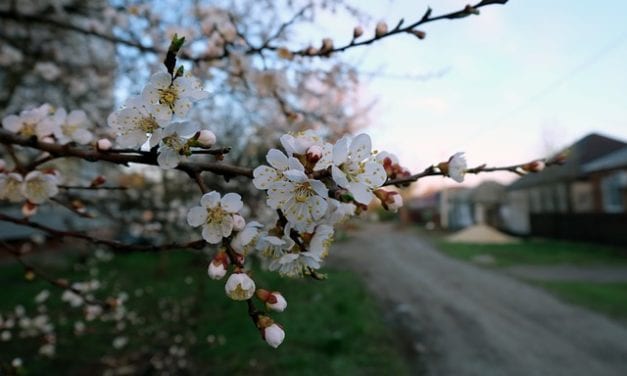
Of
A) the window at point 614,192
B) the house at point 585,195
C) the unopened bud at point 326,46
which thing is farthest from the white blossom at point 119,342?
the window at point 614,192

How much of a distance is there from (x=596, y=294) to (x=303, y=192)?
8.70 meters

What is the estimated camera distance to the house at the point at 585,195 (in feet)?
45.4

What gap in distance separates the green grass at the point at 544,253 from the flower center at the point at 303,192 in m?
11.6

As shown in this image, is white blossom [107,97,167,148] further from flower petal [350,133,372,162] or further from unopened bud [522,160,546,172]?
unopened bud [522,160,546,172]

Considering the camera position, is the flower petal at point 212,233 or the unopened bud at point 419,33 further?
the unopened bud at point 419,33

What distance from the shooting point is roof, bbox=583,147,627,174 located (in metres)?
13.5

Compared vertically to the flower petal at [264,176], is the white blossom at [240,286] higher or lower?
lower

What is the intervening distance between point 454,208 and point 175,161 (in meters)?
28.9

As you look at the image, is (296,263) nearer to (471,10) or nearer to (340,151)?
(340,151)

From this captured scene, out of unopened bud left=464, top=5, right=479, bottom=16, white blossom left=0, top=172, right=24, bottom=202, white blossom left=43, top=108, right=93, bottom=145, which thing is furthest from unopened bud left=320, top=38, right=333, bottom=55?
white blossom left=0, top=172, right=24, bottom=202

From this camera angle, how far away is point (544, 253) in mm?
12961

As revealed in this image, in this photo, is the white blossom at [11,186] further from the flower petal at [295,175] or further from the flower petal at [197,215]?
the flower petal at [295,175]

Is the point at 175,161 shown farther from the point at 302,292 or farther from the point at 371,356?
the point at 302,292

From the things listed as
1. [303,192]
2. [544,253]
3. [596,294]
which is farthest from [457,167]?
[544,253]
